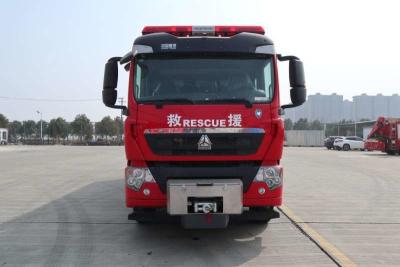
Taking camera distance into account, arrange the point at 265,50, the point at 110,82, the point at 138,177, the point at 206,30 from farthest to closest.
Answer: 1. the point at 206,30
2. the point at 110,82
3. the point at 265,50
4. the point at 138,177

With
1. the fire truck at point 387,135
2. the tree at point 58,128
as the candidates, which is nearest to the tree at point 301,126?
the tree at point 58,128

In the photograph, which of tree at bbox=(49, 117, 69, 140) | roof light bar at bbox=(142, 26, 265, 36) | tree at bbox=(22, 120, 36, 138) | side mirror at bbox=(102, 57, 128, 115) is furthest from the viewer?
tree at bbox=(22, 120, 36, 138)

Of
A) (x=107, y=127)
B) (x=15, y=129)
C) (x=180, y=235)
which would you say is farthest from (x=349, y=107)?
(x=180, y=235)

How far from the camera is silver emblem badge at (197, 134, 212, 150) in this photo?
216 inches

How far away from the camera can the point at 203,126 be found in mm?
5473

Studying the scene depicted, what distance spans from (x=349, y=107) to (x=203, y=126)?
10709 centimetres

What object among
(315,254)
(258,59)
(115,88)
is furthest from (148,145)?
(315,254)

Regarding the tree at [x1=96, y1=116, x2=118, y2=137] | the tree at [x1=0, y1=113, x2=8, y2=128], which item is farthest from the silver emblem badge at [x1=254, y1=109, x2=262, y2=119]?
the tree at [x1=0, y1=113, x2=8, y2=128]

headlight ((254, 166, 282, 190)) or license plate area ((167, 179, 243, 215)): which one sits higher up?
headlight ((254, 166, 282, 190))

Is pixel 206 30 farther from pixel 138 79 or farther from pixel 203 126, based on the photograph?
pixel 203 126

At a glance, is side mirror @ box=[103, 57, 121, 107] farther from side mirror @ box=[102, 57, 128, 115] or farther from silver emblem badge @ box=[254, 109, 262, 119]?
silver emblem badge @ box=[254, 109, 262, 119]

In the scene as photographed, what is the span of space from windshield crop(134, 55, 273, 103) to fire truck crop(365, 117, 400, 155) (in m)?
27.3

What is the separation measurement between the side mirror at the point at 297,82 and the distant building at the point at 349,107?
98196 mm

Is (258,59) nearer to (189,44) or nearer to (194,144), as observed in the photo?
(189,44)
